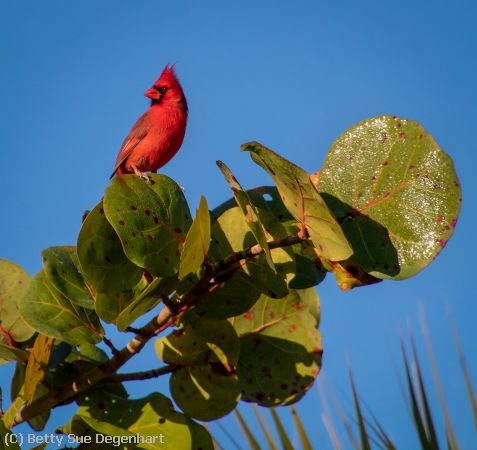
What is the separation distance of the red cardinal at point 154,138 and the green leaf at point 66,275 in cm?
212

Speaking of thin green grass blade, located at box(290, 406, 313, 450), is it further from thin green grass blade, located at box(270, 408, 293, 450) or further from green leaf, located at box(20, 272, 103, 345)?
green leaf, located at box(20, 272, 103, 345)

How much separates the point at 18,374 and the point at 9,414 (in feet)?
0.26

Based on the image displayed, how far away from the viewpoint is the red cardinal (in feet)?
10.9

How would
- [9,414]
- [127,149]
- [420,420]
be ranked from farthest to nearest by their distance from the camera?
[127,149], [420,420], [9,414]

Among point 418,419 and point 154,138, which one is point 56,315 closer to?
point 418,419

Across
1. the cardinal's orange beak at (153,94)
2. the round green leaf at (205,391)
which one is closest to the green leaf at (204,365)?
the round green leaf at (205,391)

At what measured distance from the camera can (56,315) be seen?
1101 mm

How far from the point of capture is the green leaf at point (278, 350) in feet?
3.96

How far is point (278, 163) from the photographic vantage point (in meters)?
0.94

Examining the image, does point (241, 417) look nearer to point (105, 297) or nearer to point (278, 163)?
point (105, 297)

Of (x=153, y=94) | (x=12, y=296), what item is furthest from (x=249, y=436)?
(x=153, y=94)

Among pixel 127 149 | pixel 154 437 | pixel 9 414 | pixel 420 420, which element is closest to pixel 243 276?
pixel 154 437

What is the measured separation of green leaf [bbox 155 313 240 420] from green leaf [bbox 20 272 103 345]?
0.45ft

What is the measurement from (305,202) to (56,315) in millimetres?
412
